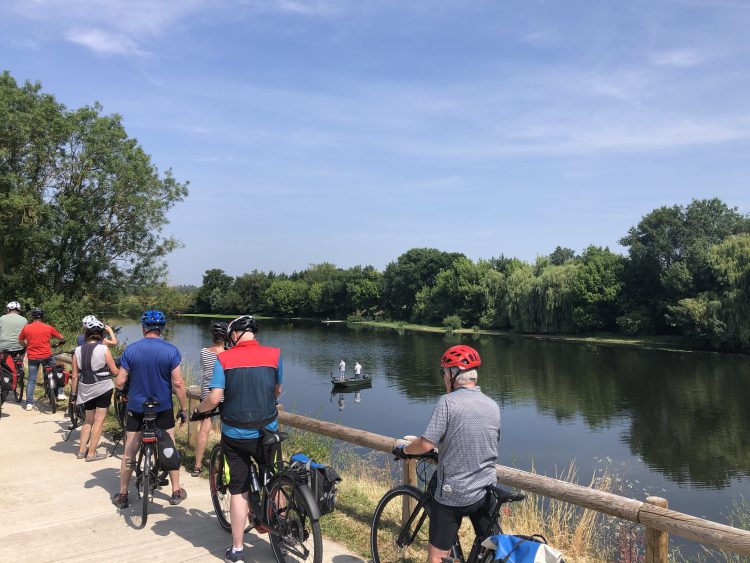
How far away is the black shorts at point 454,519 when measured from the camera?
3496mm

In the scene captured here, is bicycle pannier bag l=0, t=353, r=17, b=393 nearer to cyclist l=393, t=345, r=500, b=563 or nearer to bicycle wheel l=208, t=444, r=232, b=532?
bicycle wheel l=208, t=444, r=232, b=532

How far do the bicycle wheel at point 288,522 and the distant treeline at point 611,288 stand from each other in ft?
171

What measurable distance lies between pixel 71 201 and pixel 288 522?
21947mm

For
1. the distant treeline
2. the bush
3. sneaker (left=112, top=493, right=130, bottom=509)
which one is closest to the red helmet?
sneaker (left=112, top=493, right=130, bottom=509)

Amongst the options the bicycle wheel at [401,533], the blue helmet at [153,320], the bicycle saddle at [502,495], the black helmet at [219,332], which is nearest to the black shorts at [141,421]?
the blue helmet at [153,320]

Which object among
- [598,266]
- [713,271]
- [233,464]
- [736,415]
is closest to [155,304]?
[233,464]

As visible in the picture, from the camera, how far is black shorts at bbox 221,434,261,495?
4246 mm

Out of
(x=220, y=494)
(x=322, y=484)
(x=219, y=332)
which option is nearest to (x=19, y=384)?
(x=219, y=332)

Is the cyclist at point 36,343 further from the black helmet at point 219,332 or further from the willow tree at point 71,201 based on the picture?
the willow tree at point 71,201

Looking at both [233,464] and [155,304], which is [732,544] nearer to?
[233,464]

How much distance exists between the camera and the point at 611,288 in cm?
6319

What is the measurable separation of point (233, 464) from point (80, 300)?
22870 millimetres

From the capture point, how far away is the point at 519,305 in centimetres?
6900

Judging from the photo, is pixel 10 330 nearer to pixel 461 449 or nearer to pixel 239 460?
pixel 239 460
